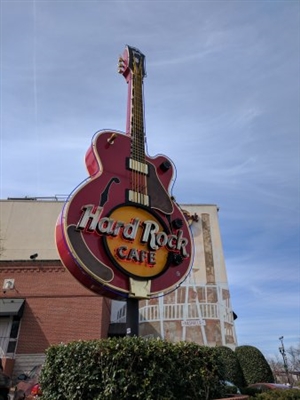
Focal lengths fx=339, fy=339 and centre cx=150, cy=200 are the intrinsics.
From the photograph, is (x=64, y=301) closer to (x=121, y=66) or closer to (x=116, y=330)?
(x=116, y=330)

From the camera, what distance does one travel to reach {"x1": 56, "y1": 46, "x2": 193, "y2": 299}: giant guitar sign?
841 centimetres

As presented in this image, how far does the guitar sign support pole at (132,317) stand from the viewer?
332 inches

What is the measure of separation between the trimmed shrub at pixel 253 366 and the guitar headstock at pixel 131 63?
1432cm

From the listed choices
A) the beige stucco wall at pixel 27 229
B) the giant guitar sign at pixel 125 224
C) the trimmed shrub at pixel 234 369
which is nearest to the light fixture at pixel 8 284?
the beige stucco wall at pixel 27 229

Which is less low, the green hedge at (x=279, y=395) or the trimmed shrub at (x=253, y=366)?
the trimmed shrub at (x=253, y=366)

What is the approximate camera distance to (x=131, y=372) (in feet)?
18.1

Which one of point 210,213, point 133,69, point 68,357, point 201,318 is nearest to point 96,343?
point 68,357

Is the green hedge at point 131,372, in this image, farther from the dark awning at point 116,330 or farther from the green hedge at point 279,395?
the dark awning at point 116,330

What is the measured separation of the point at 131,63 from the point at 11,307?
1481cm

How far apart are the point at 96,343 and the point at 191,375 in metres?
1.74

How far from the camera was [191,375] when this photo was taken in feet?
19.3

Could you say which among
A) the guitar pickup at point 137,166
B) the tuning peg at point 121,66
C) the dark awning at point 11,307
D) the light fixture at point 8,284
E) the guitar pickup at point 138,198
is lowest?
the dark awning at point 11,307

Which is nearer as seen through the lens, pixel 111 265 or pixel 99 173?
pixel 111 265

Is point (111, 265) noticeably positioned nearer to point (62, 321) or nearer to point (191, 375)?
point (191, 375)
